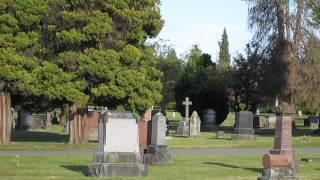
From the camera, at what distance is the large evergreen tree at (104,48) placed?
104ft

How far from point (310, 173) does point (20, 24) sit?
17.7 metres

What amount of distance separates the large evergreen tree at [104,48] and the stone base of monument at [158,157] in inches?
412

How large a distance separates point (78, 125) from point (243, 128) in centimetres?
1246

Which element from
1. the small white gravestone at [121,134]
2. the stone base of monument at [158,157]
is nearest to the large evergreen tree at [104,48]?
the stone base of monument at [158,157]

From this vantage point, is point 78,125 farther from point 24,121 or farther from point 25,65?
point 24,121

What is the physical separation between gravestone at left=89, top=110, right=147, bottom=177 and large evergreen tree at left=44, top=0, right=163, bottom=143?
14412mm

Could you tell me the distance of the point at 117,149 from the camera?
55.2 feet

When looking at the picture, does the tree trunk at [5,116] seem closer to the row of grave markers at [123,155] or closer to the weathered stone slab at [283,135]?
the row of grave markers at [123,155]

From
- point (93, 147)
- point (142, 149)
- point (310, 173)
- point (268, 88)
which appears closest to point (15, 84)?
point (93, 147)

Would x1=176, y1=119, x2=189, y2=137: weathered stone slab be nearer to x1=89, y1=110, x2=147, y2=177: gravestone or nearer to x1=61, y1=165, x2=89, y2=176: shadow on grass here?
x1=61, y1=165, x2=89, y2=176: shadow on grass

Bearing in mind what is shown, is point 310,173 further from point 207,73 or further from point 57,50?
point 207,73

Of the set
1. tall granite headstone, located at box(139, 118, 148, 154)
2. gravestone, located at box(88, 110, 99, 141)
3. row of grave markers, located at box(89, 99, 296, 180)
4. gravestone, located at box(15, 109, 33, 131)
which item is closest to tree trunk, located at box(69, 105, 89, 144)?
gravestone, located at box(88, 110, 99, 141)

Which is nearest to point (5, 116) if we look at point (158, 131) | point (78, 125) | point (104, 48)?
point (78, 125)

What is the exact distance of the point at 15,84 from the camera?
3123 cm
